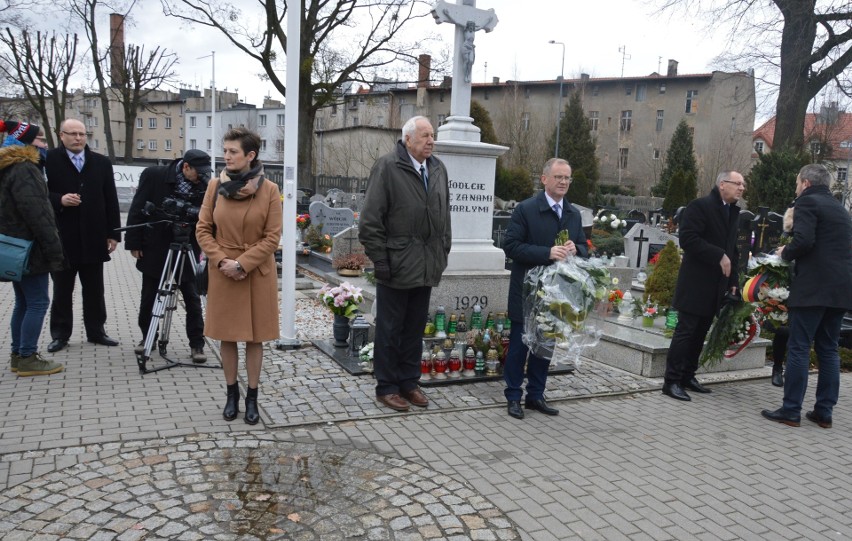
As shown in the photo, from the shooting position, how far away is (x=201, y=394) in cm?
519

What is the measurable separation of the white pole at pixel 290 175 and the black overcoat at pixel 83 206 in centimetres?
157

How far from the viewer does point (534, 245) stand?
195 inches

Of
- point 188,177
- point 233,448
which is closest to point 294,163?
point 188,177

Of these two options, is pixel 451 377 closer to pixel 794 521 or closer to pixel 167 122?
pixel 794 521

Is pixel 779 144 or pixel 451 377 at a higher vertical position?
pixel 779 144

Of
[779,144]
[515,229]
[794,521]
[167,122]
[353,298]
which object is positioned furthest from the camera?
[167,122]

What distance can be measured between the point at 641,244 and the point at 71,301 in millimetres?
10180

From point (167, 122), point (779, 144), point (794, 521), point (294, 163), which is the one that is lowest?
point (794, 521)

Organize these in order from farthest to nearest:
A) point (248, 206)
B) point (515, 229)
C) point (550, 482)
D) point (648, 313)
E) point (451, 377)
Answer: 1. point (648, 313)
2. point (451, 377)
3. point (515, 229)
4. point (248, 206)
5. point (550, 482)

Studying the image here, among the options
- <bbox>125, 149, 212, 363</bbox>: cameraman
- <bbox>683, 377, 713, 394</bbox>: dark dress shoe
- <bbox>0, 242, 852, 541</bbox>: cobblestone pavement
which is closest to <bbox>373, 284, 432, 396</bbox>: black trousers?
<bbox>0, 242, 852, 541</bbox>: cobblestone pavement

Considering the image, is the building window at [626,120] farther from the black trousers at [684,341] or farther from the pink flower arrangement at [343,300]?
the pink flower arrangement at [343,300]

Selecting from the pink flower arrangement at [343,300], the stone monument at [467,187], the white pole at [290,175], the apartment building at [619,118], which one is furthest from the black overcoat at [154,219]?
the apartment building at [619,118]

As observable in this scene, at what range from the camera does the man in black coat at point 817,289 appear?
5.18 meters

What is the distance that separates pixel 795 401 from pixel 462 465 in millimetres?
3041
